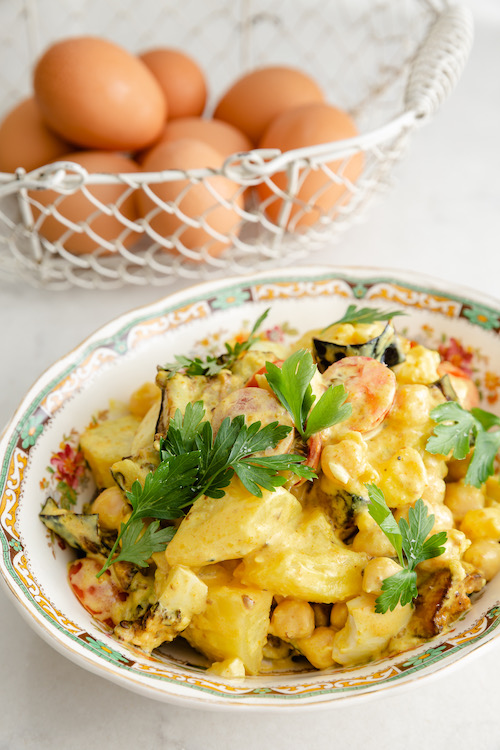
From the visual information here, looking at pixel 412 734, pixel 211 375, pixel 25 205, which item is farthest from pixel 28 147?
pixel 412 734

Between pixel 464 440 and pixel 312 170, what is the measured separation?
2.65 ft

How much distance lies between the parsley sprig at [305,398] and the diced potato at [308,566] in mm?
133

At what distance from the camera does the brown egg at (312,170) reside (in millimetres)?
1757

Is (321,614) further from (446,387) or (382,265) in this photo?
(382,265)

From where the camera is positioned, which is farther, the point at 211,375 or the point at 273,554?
the point at 211,375

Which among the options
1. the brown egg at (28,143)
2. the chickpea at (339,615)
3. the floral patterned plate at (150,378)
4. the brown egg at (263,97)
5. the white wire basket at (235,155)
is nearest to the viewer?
the floral patterned plate at (150,378)

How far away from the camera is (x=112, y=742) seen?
1.08 m

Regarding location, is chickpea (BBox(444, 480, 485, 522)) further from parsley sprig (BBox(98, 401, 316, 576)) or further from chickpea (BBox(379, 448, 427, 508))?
parsley sprig (BBox(98, 401, 316, 576))

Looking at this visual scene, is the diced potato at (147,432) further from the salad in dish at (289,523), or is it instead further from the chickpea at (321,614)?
the chickpea at (321,614)

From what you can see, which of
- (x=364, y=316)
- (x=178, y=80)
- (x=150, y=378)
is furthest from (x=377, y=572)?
(x=178, y=80)

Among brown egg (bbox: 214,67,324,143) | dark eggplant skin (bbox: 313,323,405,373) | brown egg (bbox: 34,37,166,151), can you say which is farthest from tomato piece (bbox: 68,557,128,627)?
brown egg (bbox: 214,67,324,143)

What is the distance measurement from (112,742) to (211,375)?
21.6 inches

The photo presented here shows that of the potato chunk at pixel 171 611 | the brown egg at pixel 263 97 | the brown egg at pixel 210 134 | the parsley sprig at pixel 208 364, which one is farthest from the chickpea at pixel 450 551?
the brown egg at pixel 263 97

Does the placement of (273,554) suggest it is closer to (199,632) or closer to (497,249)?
(199,632)
